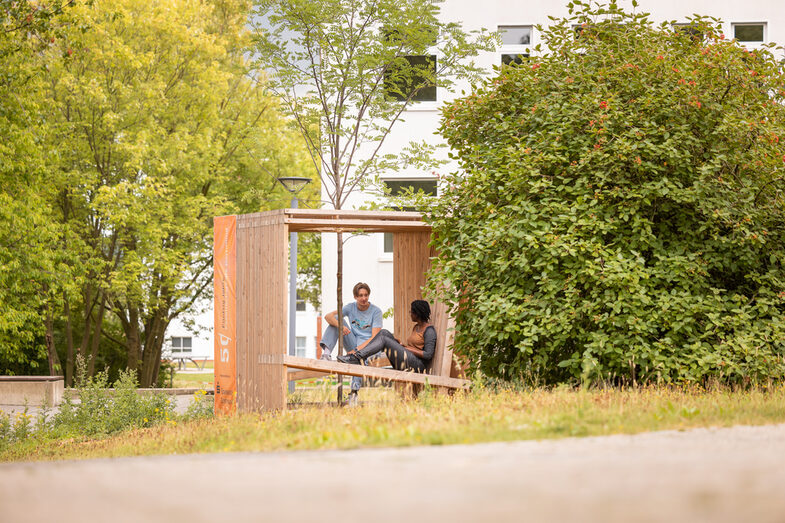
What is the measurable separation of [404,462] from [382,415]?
7.69ft

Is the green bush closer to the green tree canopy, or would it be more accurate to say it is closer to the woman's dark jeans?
the woman's dark jeans

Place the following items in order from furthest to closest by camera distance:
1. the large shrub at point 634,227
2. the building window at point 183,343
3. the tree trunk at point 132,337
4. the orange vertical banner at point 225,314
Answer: the building window at point 183,343 → the tree trunk at point 132,337 → the orange vertical banner at point 225,314 → the large shrub at point 634,227

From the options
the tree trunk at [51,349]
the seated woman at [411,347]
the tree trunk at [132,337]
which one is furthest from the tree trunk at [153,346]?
the seated woman at [411,347]

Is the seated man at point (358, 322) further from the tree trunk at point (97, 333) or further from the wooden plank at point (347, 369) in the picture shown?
the tree trunk at point (97, 333)

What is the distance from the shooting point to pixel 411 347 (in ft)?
36.9

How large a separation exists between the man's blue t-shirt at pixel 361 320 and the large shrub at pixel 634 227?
2702mm

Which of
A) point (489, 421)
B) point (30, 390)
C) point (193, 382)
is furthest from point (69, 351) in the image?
point (489, 421)

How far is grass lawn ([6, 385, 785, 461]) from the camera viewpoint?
4883mm

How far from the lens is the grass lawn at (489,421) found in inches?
192

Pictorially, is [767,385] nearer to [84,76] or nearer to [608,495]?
[608,495]

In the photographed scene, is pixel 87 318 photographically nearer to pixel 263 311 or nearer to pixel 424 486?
pixel 263 311

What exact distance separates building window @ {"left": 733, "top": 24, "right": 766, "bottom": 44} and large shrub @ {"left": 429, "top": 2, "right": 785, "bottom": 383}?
1360 cm

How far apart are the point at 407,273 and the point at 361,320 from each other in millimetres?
1234

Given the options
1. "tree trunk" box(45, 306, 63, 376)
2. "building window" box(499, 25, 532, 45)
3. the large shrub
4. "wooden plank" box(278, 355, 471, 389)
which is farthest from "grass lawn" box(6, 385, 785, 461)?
"building window" box(499, 25, 532, 45)
